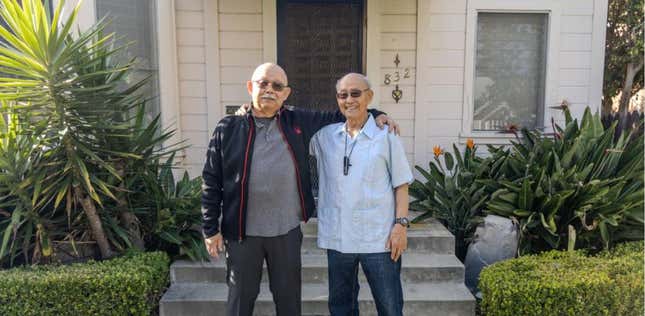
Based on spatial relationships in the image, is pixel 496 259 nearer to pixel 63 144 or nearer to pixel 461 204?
pixel 461 204

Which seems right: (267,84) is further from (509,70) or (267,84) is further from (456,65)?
(509,70)

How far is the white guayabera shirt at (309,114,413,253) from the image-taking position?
7.45 ft

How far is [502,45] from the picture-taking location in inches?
194

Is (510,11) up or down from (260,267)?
up

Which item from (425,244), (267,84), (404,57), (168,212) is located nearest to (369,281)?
(267,84)

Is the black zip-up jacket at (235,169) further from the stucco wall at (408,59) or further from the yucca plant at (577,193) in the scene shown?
the stucco wall at (408,59)

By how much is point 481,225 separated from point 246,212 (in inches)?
91.0

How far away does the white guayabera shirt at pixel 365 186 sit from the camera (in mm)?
2271

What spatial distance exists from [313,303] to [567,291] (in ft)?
5.51

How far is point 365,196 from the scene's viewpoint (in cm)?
228

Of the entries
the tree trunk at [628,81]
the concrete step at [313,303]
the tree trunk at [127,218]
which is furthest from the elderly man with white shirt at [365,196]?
the tree trunk at [628,81]

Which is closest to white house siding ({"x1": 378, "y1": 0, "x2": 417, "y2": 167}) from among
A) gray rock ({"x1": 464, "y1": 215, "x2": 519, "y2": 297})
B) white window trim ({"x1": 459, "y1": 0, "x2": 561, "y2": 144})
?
Result: white window trim ({"x1": 459, "y1": 0, "x2": 561, "y2": 144})

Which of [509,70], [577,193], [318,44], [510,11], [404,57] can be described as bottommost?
[577,193]

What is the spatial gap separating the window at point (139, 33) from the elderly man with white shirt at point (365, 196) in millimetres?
2519
